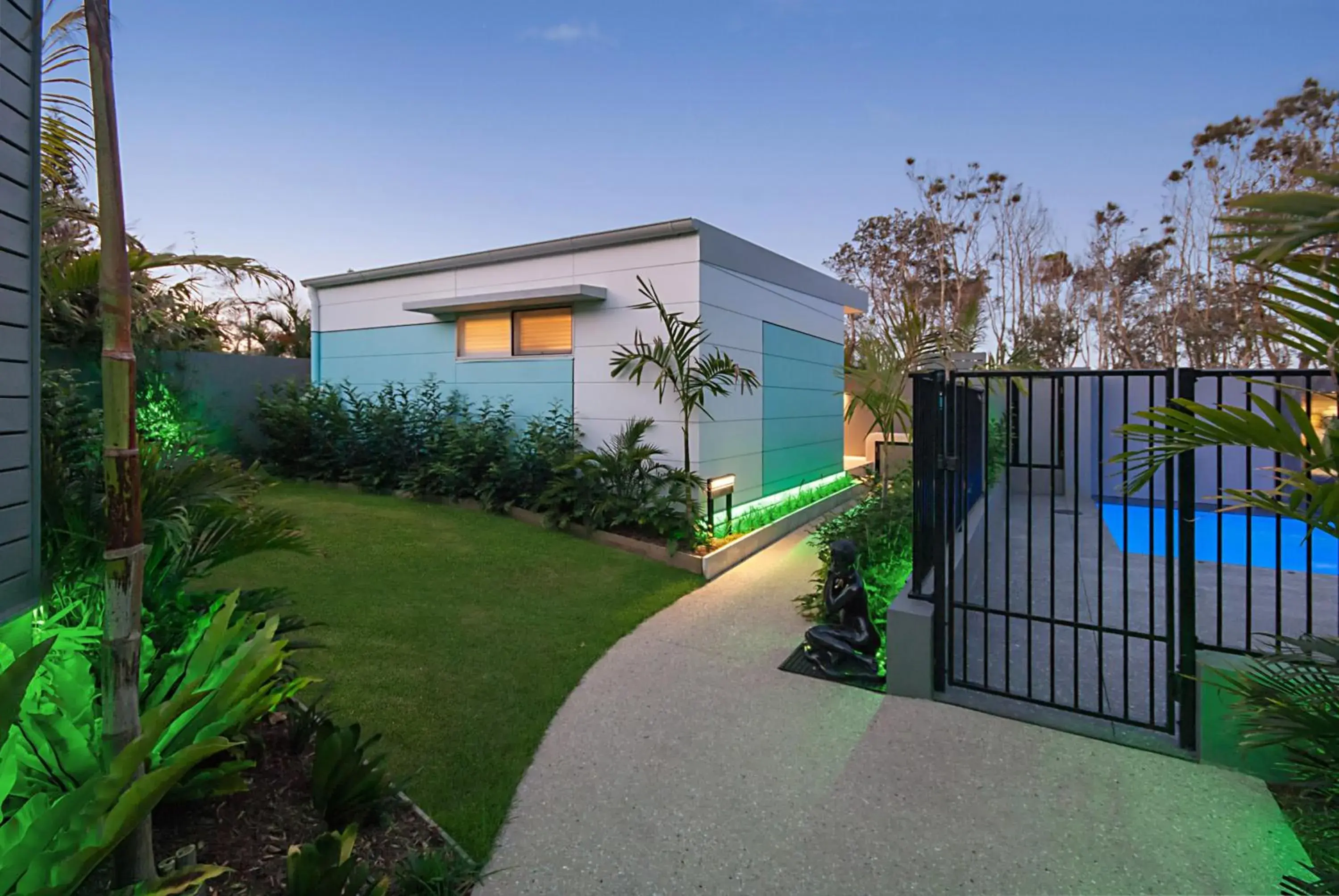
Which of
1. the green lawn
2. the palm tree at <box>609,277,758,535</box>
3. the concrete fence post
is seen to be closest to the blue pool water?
the concrete fence post

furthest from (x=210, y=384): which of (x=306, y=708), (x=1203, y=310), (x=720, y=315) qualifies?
(x=1203, y=310)

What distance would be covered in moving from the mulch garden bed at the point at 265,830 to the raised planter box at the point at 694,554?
4.09 meters

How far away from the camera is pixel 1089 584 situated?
589cm

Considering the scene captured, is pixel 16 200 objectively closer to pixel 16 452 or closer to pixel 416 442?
pixel 16 452

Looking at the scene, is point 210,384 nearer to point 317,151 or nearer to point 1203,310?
point 317,151

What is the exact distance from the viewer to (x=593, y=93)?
9.02m

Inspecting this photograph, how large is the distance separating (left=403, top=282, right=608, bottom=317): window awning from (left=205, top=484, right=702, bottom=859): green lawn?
8.90 feet

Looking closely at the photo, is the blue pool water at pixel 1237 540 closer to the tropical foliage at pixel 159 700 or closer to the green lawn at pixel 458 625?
the green lawn at pixel 458 625

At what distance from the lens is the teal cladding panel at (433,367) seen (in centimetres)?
857

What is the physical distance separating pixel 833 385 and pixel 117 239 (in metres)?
11.0

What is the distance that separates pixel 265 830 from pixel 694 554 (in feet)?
15.1

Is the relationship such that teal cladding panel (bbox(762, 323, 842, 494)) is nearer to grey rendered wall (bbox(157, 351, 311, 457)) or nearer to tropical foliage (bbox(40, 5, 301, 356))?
tropical foliage (bbox(40, 5, 301, 356))

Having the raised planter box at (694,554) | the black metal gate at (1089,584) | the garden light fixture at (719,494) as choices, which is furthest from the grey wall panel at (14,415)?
the garden light fixture at (719,494)

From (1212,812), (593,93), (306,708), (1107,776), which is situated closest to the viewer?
(1212,812)
